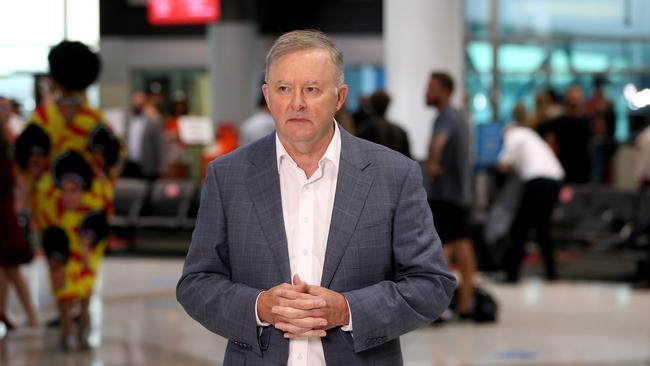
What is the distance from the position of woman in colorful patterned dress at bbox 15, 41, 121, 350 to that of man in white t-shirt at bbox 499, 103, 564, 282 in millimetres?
4757

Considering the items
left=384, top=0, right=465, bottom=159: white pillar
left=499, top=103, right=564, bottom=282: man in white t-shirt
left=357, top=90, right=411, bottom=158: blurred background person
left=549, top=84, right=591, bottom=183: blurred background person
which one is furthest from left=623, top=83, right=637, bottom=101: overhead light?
left=357, top=90, right=411, bottom=158: blurred background person

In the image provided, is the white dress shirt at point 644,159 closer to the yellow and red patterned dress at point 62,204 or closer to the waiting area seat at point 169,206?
the waiting area seat at point 169,206

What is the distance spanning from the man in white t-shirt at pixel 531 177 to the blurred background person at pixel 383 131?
3110mm

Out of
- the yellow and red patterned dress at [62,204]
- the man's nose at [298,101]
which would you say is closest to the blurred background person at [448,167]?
the yellow and red patterned dress at [62,204]

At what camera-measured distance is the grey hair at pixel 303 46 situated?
2.82 meters

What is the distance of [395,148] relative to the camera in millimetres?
8648

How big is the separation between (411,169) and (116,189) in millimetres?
13272

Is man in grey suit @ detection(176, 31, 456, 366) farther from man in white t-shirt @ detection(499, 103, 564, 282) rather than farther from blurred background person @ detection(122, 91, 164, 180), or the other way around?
blurred background person @ detection(122, 91, 164, 180)

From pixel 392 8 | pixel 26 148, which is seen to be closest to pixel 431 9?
pixel 392 8

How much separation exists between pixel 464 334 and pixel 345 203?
6480 mm

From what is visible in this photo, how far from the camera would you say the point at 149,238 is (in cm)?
1712

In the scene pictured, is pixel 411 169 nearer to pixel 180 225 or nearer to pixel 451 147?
pixel 451 147

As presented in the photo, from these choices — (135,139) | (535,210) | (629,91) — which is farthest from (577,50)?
(535,210)

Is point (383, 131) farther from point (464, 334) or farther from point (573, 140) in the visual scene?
point (573, 140)
